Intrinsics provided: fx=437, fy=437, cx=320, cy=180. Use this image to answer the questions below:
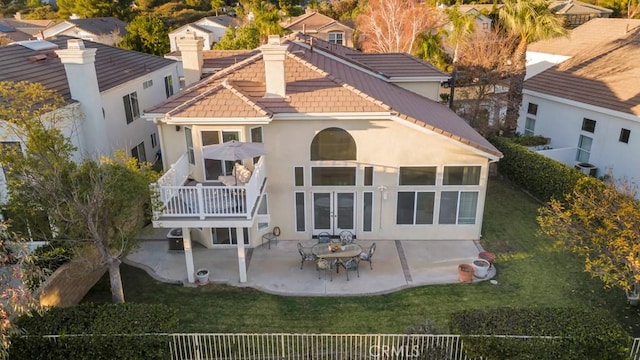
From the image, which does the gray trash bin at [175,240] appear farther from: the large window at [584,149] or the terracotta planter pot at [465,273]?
the large window at [584,149]

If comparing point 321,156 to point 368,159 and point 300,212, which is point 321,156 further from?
point 300,212

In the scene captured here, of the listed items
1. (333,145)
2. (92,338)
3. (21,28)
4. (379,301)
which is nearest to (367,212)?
(333,145)

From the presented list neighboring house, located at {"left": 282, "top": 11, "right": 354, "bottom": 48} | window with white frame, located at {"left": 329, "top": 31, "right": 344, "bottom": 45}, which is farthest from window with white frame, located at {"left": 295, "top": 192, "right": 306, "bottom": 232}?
window with white frame, located at {"left": 329, "top": 31, "right": 344, "bottom": 45}

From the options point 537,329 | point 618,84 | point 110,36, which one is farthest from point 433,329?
point 110,36

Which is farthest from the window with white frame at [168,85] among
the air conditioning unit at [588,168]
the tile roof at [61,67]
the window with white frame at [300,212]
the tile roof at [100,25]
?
the tile roof at [100,25]

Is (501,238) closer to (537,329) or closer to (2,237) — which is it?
(537,329)

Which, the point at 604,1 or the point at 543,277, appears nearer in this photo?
the point at 543,277
